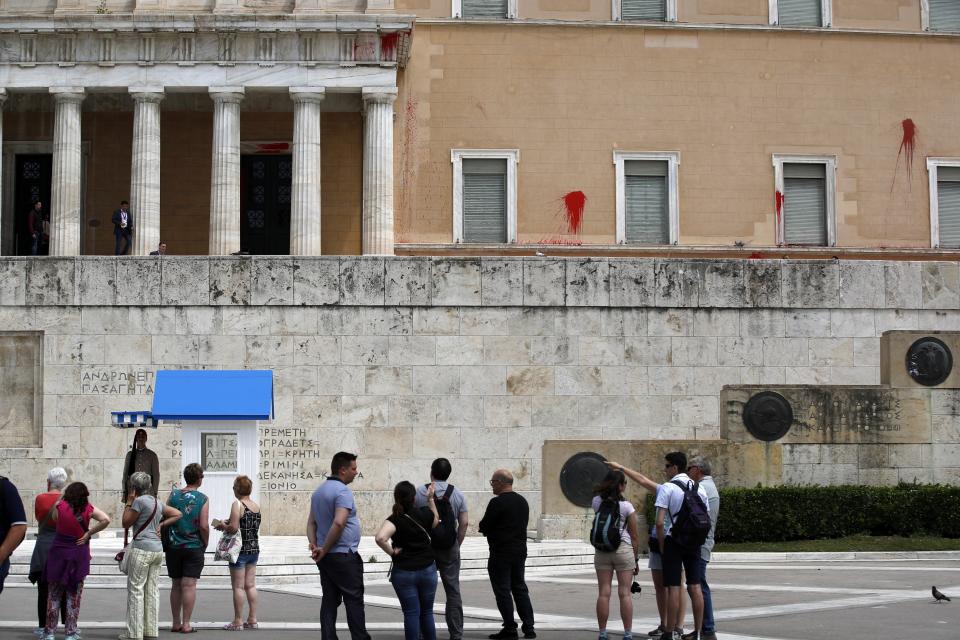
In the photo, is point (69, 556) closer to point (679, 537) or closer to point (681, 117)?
point (679, 537)

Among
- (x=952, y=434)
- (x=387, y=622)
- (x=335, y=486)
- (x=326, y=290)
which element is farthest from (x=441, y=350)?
(x=335, y=486)

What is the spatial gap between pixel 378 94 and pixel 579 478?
15.5 meters

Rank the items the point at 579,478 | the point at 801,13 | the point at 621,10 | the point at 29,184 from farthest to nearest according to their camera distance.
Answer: the point at 801,13 → the point at 29,184 → the point at 621,10 → the point at 579,478

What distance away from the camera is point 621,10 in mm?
38906

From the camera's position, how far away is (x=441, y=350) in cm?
2702

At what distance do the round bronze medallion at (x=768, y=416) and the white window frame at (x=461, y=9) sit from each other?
662 inches

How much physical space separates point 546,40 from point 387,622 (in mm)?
24805

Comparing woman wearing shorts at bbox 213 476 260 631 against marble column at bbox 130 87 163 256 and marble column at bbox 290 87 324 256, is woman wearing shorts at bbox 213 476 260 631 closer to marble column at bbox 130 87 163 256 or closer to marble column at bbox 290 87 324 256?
marble column at bbox 290 87 324 256

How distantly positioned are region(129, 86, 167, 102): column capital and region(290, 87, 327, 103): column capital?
323 cm

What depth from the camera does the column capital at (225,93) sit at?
36.5 metres

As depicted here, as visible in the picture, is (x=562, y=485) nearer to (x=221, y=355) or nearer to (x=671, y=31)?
(x=221, y=355)

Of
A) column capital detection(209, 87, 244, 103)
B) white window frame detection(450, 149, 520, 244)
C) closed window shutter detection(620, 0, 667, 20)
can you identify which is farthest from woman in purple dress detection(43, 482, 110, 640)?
closed window shutter detection(620, 0, 667, 20)

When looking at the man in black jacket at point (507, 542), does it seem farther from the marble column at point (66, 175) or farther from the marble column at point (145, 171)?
the marble column at point (66, 175)

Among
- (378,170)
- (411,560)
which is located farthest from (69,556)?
(378,170)
